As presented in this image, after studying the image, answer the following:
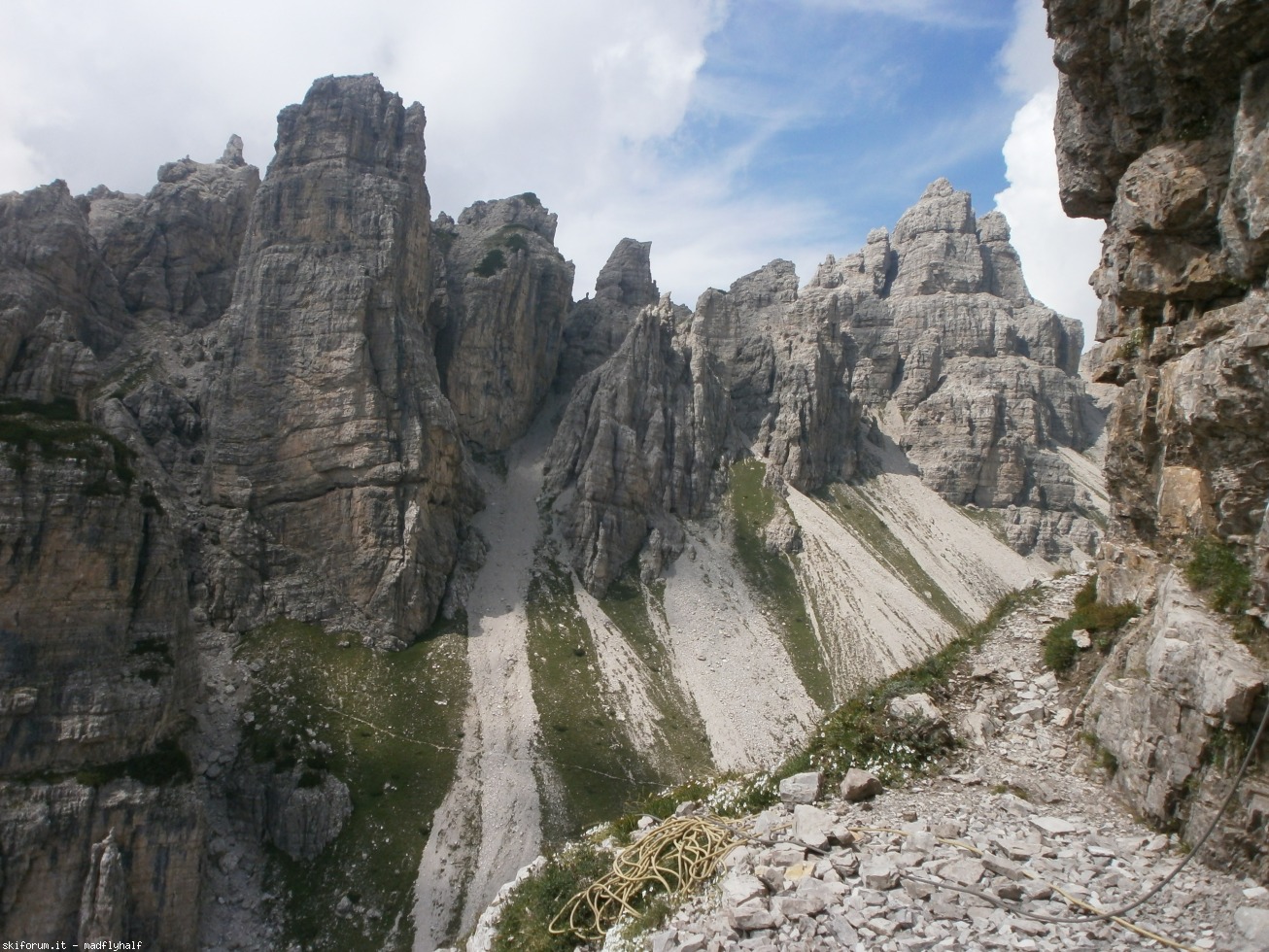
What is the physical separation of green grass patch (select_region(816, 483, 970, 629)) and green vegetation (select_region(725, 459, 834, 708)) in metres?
13.0

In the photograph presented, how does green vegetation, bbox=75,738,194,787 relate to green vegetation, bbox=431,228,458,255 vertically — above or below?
below

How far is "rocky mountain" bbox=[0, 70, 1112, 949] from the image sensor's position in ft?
178

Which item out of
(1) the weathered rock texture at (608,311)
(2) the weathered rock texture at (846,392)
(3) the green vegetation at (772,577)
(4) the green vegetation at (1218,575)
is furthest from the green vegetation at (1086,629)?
(1) the weathered rock texture at (608,311)

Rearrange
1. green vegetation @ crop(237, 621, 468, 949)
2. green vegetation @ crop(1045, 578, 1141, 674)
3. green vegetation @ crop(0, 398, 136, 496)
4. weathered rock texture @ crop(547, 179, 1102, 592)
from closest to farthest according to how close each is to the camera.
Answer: green vegetation @ crop(1045, 578, 1141, 674) → green vegetation @ crop(237, 621, 468, 949) → green vegetation @ crop(0, 398, 136, 496) → weathered rock texture @ crop(547, 179, 1102, 592)

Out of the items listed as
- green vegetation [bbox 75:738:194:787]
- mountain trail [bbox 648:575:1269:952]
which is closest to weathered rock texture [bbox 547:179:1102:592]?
green vegetation [bbox 75:738:194:787]

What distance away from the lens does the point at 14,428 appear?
5781 centimetres

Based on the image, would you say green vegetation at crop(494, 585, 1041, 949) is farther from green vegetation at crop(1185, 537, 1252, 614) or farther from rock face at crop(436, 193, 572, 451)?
rock face at crop(436, 193, 572, 451)

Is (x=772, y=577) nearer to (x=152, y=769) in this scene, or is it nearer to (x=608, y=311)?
(x=608, y=311)

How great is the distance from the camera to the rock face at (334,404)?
3201 inches

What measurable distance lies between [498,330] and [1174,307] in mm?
109550

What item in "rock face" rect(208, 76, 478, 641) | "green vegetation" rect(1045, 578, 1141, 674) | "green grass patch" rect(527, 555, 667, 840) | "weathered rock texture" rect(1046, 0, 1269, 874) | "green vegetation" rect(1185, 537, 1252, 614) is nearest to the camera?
"weathered rock texture" rect(1046, 0, 1269, 874)

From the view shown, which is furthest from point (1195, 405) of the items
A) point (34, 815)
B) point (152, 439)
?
point (152, 439)

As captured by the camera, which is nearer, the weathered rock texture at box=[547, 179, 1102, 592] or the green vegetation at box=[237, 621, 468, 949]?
the green vegetation at box=[237, 621, 468, 949]

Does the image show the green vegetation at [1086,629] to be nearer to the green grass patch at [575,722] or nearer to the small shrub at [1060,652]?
the small shrub at [1060,652]
